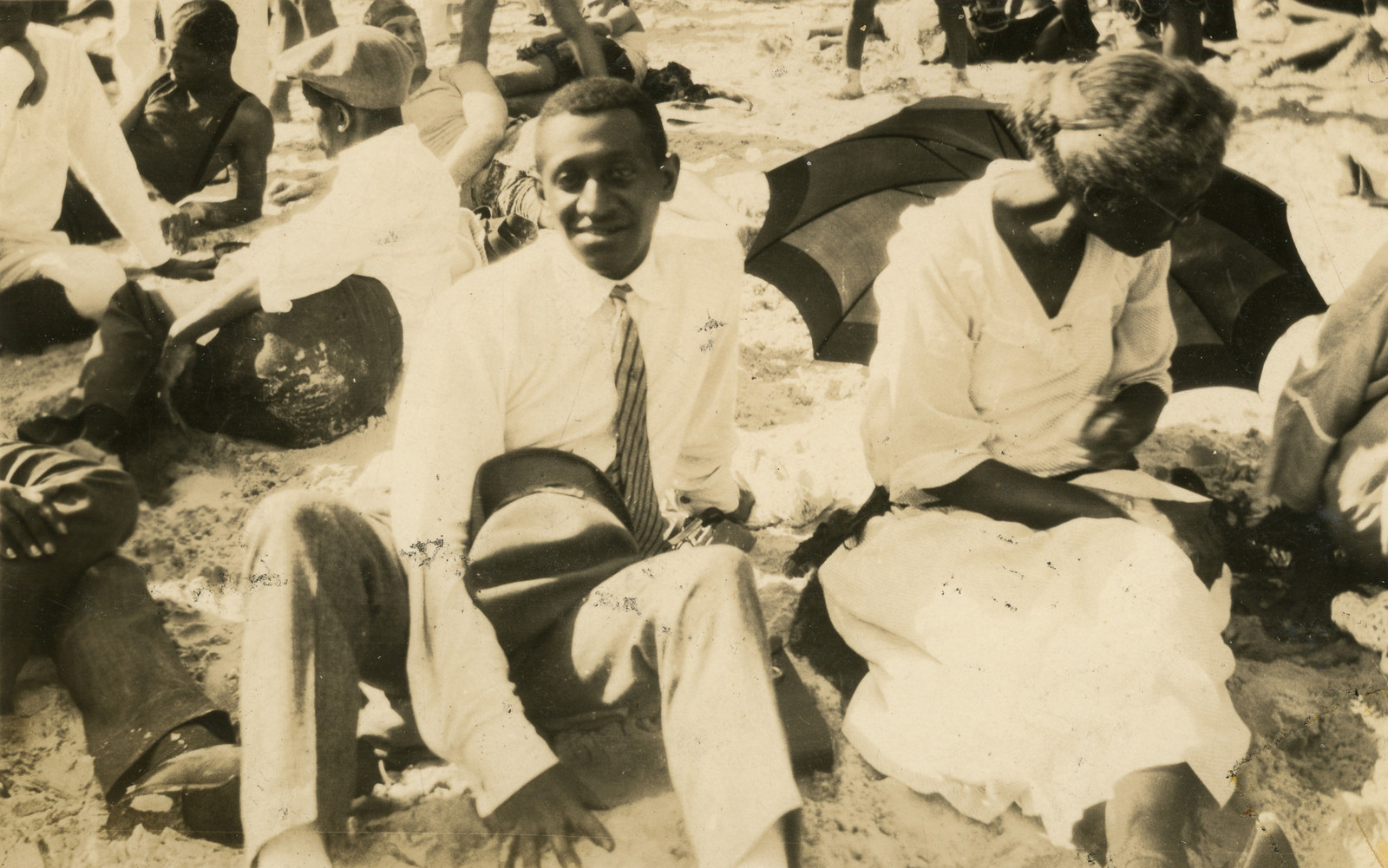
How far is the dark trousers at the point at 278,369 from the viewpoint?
1999mm

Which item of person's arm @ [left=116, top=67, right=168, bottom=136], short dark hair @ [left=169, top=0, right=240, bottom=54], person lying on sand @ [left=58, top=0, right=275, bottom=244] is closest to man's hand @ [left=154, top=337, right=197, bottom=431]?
person lying on sand @ [left=58, top=0, right=275, bottom=244]

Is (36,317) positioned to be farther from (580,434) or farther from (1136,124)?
(1136,124)

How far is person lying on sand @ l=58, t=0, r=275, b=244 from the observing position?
2068mm

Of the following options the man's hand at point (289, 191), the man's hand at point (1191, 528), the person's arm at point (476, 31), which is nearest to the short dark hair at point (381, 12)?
the person's arm at point (476, 31)

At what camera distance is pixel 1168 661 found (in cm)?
172

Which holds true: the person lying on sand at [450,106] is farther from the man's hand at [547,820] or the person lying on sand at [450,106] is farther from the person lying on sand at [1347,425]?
the person lying on sand at [1347,425]

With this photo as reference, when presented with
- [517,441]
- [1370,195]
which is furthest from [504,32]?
[1370,195]

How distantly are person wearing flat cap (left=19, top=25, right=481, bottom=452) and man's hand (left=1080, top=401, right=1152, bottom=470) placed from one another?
1259mm

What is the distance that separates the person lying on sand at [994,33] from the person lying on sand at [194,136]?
125 centimetres

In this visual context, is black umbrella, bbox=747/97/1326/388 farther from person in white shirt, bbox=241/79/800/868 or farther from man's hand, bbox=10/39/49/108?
man's hand, bbox=10/39/49/108

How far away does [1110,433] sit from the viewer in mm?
2002

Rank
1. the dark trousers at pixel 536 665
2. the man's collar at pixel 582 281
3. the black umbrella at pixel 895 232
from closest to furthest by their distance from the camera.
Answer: the dark trousers at pixel 536 665
the man's collar at pixel 582 281
the black umbrella at pixel 895 232

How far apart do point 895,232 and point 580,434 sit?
31.4 inches

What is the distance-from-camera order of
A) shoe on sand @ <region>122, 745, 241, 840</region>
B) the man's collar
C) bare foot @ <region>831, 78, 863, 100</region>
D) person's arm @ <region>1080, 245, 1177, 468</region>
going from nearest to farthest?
shoe on sand @ <region>122, 745, 241, 840</region> → the man's collar → person's arm @ <region>1080, 245, 1177, 468</region> → bare foot @ <region>831, 78, 863, 100</region>
